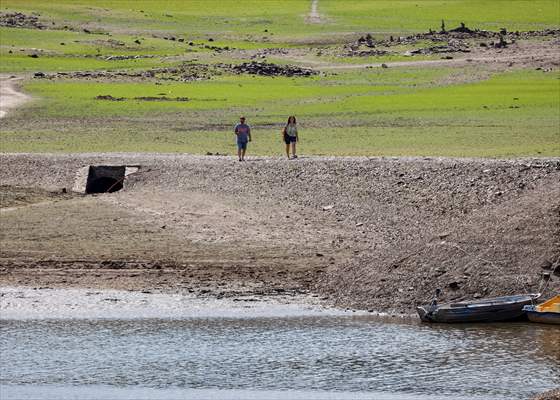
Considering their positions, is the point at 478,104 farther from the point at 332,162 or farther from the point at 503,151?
the point at 332,162

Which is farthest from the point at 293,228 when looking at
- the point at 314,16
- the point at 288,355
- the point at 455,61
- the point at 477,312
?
the point at 314,16

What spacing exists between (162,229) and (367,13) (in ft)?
304

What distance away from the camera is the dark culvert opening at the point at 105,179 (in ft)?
117

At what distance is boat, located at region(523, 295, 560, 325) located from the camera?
2264cm

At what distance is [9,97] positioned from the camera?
2308 inches

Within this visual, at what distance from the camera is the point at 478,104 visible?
5456 centimetres

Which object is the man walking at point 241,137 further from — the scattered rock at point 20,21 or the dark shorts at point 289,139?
the scattered rock at point 20,21

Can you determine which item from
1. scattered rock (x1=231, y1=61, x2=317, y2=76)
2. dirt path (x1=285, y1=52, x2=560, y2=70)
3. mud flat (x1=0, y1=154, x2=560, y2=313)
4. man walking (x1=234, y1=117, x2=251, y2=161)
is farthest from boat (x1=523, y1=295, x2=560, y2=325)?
dirt path (x1=285, y1=52, x2=560, y2=70)

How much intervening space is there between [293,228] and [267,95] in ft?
104

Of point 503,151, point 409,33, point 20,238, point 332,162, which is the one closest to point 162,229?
point 20,238

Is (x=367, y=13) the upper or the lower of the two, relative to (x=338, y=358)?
upper

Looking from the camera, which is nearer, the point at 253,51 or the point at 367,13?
the point at 253,51

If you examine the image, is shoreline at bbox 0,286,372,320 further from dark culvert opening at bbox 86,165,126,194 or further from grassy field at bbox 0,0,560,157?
grassy field at bbox 0,0,560,157

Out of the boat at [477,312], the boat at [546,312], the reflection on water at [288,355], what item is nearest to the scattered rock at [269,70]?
the reflection on water at [288,355]
